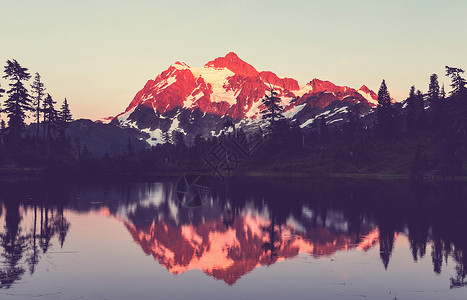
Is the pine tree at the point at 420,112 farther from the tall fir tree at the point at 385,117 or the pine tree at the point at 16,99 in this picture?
the pine tree at the point at 16,99

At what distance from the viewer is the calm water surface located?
21.5 meters

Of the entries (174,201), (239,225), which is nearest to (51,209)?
(174,201)

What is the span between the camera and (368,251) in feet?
98.3

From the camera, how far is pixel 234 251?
30469 millimetres

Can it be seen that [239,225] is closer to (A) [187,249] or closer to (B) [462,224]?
(A) [187,249]

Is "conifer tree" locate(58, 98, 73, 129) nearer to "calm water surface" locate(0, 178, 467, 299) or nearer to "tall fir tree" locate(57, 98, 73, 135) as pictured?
"tall fir tree" locate(57, 98, 73, 135)

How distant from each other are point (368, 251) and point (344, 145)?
124 m

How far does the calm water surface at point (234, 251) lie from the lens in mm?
21516

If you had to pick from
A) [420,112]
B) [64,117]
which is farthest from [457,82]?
[64,117]

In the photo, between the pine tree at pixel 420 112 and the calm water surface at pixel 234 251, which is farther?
the pine tree at pixel 420 112

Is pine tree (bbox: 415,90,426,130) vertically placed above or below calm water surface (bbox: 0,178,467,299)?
above

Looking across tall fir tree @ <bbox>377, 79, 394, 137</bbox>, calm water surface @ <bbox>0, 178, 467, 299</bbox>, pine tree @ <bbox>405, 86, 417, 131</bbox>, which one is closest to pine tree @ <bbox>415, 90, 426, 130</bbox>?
pine tree @ <bbox>405, 86, 417, 131</bbox>

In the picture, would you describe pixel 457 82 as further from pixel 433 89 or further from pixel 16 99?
pixel 16 99

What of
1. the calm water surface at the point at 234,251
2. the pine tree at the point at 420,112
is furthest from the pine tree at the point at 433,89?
the calm water surface at the point at 234,251
